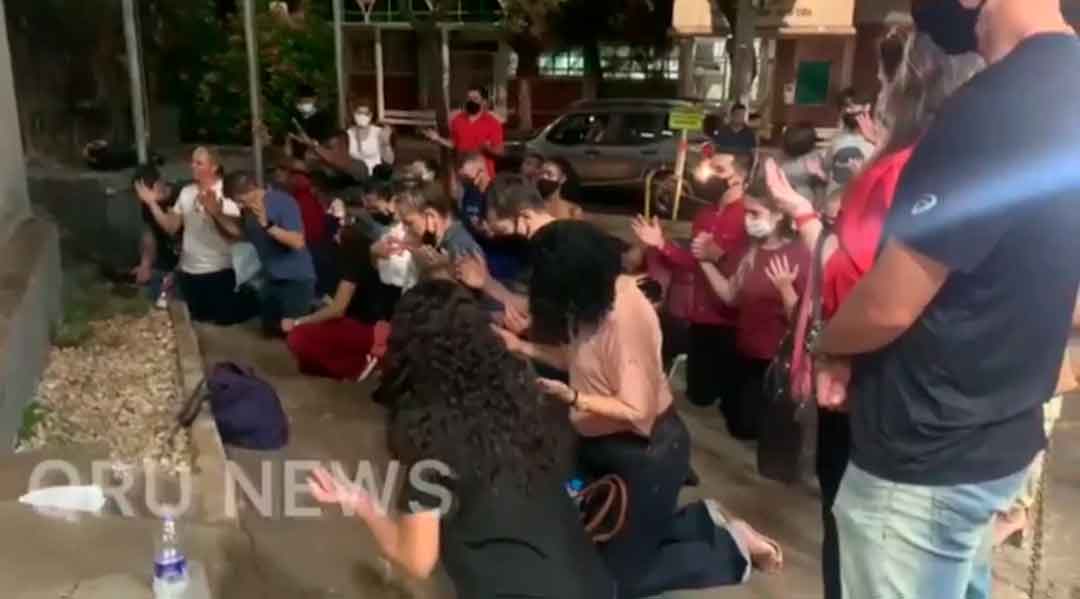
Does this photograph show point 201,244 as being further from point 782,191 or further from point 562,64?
point 562,64

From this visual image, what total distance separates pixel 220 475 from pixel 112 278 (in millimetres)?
4621

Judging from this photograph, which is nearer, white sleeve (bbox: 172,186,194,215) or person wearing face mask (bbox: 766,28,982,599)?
person wearing face mask (bbox: 766,28,982,599)

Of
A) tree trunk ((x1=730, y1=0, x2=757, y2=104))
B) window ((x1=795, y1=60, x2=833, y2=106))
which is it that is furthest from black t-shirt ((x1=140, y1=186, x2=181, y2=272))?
window ((x1=795, y1=60, x2=833, y2=106))

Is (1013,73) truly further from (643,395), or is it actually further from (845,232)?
(643,395)

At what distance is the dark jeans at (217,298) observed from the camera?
7.37 m

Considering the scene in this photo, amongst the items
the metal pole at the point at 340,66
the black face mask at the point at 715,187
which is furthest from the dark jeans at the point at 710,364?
the metal pole at the point at 340,66

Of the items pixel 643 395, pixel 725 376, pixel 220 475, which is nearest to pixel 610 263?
pixel 643 395

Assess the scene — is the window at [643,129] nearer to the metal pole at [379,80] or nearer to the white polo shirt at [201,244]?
the white polo shirt at [201,244]

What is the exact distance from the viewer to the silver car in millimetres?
14555

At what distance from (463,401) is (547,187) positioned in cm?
358

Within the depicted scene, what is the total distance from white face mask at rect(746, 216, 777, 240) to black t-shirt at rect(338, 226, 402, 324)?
2.30 metres

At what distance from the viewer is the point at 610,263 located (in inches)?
125

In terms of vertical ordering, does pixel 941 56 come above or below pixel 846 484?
above

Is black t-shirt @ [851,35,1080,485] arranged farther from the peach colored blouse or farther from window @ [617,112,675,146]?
window @ [617,112,675,146]
